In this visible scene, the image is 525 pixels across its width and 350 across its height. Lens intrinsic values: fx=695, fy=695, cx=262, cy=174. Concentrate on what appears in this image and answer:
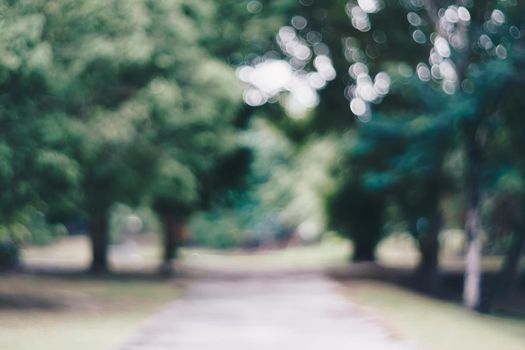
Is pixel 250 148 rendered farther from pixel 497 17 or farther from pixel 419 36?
pixel 497 17

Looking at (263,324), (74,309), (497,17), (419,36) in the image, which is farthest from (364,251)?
(263,324)

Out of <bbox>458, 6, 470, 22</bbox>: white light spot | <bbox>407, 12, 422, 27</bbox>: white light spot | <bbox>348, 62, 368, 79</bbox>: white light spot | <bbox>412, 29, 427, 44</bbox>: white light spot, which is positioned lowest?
<bbox>348, 62, 368, 79</bbox>: white light spot

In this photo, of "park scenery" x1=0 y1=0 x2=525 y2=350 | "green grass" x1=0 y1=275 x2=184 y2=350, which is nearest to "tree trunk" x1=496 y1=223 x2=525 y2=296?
"park scenery" x1=0 y1=0 x2=525 y2=350

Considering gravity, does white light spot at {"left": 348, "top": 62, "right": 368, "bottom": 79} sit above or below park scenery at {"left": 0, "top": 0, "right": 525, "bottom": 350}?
above

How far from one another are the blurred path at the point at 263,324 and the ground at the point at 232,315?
2cm

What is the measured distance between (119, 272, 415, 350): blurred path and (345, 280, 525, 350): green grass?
42cm

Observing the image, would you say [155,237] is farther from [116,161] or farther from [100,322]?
[100,322]

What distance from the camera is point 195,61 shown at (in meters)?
19.0

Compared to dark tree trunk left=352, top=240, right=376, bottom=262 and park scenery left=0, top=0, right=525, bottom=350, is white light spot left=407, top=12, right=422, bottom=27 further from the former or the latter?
dark tree trunk left=352, top=240, right=376, bottom=262

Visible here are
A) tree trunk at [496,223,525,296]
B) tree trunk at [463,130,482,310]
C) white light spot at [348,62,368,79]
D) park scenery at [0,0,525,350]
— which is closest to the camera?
park scenery at [0,0,525,350]

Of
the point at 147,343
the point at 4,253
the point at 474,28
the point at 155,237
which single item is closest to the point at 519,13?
the point at 474,28

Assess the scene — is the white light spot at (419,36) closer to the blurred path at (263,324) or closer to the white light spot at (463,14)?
the white light spot at (463,14)

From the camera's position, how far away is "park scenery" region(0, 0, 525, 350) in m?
12.2

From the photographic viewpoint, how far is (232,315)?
1373 cm
